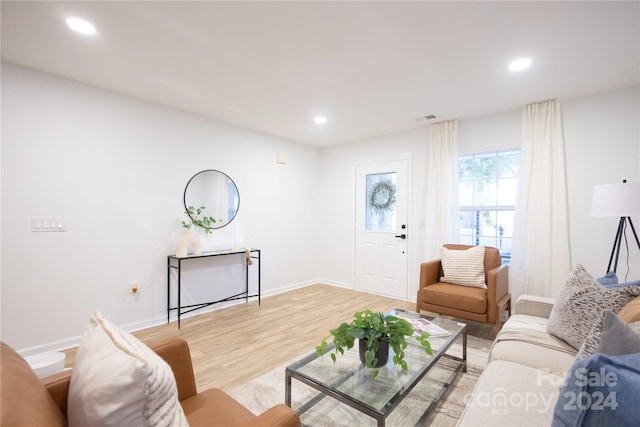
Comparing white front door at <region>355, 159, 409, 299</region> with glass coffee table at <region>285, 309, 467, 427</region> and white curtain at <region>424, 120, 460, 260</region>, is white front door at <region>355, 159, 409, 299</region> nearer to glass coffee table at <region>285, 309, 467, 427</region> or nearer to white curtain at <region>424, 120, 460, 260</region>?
white curtain at <region>424, 120, 460, 260</region>

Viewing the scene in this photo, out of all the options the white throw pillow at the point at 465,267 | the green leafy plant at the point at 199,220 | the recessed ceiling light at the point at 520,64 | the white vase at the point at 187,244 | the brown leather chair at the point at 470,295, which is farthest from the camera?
the green leafy plant at the point at 199,220

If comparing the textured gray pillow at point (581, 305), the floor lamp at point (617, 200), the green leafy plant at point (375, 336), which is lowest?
the green leafy plant at point (375, 336)

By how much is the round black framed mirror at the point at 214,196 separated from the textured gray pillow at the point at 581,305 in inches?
136

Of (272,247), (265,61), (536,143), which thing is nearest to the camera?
(265,61)

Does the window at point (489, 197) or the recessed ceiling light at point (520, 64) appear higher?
the recessed ceiling light at point (520, 64)

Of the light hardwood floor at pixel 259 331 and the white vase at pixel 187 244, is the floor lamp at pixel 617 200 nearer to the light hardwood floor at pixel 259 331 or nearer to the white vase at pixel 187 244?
the light hardwood floor at pixel 259 331

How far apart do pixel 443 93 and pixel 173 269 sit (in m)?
3.54

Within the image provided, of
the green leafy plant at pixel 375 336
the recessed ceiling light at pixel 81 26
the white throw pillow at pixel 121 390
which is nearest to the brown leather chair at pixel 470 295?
the green leafy plant at pixel 375 336

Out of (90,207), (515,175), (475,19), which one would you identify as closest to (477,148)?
(515,175)

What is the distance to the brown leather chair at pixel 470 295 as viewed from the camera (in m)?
2.75

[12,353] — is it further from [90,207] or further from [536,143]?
[536,143]

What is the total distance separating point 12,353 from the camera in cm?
92

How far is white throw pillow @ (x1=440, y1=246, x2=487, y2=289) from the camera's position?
3080 millimetres

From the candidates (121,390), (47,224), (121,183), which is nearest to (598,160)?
(121,390)
